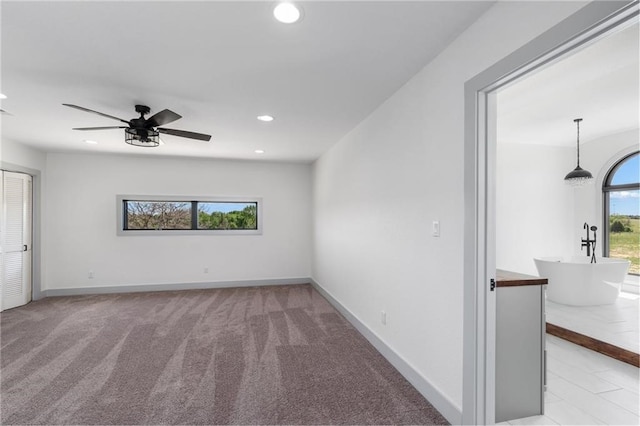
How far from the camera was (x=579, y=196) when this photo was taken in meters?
5.52

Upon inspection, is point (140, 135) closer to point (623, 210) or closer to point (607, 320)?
point (607, 320)

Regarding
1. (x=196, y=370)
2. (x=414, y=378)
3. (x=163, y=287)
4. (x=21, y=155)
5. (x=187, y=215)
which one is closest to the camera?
(x=414, y=378)

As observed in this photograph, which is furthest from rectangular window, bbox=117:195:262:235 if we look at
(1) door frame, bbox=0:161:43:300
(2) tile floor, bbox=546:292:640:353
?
(2) tile floor, bbox=546:292:640:353

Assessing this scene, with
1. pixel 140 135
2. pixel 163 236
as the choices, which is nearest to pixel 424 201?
pixel 140 135

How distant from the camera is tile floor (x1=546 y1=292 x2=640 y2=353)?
313cm

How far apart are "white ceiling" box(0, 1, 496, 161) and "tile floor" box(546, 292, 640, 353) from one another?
325 cm

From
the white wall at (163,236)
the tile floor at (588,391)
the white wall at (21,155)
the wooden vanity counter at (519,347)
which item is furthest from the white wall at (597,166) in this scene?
the white wall at (21,155)

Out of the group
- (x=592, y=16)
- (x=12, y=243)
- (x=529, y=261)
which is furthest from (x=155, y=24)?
(x=529, y=261)

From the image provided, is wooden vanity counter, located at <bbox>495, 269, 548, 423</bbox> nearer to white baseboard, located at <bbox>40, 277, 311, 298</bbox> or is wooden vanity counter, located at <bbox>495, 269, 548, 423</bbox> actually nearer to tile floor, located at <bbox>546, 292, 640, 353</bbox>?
tile floor, located at <bbox>546, 292, 640, 353</bbox>

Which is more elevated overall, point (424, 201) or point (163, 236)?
point (424, 201)

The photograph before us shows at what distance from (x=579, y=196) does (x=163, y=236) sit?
746cm

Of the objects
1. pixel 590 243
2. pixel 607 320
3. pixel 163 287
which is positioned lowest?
pixel 163 287

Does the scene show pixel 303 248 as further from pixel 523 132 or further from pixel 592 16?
pixel 592 16

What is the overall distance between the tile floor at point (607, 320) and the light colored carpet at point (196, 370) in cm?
227
